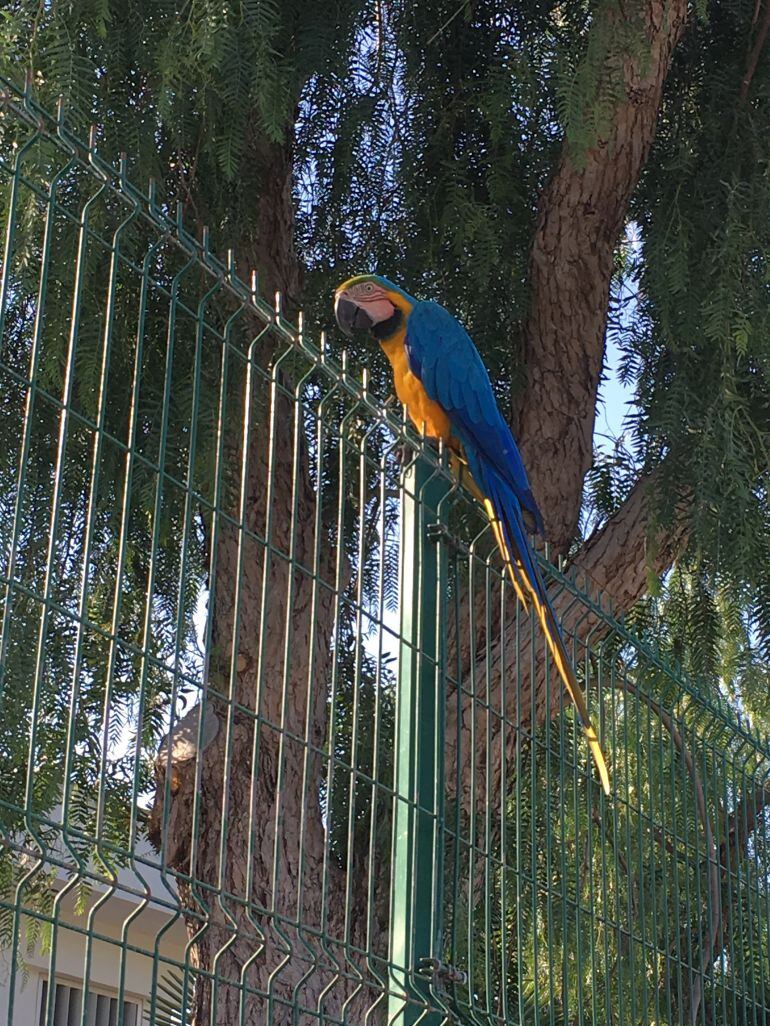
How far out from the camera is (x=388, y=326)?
166 inches

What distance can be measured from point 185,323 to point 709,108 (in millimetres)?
1968

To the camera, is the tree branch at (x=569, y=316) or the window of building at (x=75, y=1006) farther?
the window of building at (x=75, y=1006)

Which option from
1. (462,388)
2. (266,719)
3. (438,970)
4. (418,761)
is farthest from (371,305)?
(438,970)

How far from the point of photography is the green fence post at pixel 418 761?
2.65m

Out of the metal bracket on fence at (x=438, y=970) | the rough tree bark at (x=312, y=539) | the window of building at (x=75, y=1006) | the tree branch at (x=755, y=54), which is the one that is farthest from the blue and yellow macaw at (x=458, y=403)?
the window of building at (x=75, y=1006)

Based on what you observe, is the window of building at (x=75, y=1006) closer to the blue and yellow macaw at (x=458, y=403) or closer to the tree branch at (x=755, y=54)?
the blue and yellow macaw at (x=458, y=403)

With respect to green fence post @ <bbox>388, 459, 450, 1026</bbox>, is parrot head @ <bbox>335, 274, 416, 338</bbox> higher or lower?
higher

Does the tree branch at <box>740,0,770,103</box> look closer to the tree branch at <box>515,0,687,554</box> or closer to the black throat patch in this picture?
the tree branch at <box>515,0,687,554</box>

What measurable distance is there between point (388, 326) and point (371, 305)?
0.10m

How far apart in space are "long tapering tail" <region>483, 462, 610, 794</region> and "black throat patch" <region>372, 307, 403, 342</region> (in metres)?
0.62

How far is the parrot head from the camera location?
423 cm

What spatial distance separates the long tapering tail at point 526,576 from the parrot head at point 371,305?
67 cm

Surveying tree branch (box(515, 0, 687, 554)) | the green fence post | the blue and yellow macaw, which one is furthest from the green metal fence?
tree branch (box(515, 0, 687, 554))

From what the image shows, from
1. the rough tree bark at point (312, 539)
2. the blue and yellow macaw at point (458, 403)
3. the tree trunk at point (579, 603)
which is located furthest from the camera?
the tree trunk at point (579, 603)
